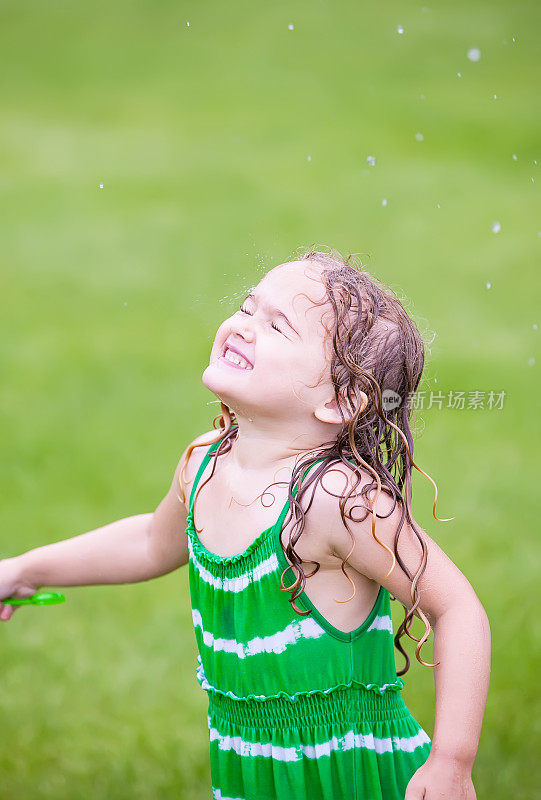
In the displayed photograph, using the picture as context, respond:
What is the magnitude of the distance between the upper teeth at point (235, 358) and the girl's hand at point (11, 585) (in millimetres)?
676

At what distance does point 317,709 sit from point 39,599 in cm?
57

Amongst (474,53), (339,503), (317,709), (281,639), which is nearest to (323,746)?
(317,709)

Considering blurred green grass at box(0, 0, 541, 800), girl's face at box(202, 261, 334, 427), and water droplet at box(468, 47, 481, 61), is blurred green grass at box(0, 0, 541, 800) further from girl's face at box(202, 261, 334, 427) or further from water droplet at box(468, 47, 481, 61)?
girl's face at box(202, 261, 334, 427)

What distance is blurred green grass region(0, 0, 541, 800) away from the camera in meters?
2.92

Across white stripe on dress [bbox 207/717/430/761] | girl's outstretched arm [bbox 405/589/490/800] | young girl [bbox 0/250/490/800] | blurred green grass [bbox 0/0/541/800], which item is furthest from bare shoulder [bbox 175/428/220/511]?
girl's outstretched arm [bbox 405/589/490/800]

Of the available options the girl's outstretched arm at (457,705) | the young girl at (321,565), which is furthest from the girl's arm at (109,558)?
the girl's outstretched arm at (457,705)

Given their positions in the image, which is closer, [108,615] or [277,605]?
[277,605]

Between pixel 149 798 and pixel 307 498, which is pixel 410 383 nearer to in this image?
pixel 307 498

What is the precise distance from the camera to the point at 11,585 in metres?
1.95

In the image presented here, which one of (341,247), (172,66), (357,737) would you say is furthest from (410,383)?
(172,66)

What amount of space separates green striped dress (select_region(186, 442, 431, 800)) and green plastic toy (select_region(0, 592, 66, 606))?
29cm

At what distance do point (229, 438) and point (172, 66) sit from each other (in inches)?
316

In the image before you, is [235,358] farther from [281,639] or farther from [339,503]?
[281,639]

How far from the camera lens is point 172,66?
30.0ft
